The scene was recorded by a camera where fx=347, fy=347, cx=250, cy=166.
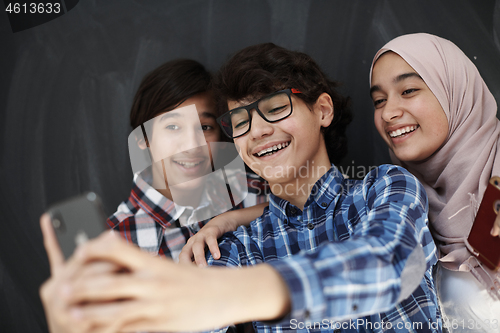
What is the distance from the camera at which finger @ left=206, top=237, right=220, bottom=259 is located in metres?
1.08

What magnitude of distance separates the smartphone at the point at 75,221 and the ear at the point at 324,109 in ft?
2.91

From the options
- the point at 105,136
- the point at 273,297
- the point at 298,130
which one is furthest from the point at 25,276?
the point at 273,297

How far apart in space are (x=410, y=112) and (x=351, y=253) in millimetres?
848

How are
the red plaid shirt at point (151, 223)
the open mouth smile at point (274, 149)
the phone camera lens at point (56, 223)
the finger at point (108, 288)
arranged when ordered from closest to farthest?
the finger at point (108, 288) < the phone camera lens at point (56, 223) < the open mouth smile at point (274, 149) < the red plaid shirt at point (151, 223)

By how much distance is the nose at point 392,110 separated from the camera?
50.1 inches

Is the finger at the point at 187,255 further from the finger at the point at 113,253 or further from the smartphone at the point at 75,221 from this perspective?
the finger at the point at 113,253

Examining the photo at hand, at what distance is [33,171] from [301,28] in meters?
1.38

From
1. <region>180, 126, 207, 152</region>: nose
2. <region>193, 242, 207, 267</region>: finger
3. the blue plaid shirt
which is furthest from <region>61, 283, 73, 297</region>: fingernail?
<region>180, 126, 207, 152</region>: nose

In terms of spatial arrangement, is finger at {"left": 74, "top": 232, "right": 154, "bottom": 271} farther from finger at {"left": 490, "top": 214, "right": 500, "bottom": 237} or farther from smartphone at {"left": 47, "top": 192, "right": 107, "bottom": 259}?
finger at {"left": 490, "top": 214, "right": 500, "bottom": 237}

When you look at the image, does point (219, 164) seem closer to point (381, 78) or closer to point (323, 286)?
point (381, 78)

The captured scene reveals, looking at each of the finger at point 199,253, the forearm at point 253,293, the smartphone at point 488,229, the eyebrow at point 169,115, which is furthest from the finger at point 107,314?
the eyebrow at point 169,115

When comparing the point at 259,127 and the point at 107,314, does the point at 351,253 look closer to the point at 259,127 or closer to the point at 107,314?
the point at 107,314

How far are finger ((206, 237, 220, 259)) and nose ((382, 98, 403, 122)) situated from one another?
0.77m

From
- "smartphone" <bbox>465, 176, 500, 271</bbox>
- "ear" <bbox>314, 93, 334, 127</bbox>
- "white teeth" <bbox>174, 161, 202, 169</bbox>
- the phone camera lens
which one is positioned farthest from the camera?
"white teeth" <bbox>174, 161, 202, 169</bbox>
